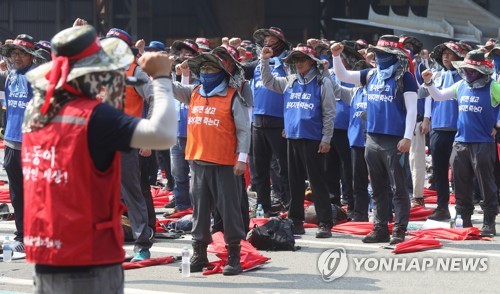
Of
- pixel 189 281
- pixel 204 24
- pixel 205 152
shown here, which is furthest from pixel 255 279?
pixel 204 24

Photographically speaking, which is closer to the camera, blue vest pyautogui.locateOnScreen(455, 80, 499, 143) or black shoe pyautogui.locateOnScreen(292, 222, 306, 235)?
blue vest pyautogui.locateOnScreen(455, 80, 499, 143)

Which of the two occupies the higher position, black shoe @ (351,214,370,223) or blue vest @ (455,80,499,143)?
blue vest @ (455,80,499,143)

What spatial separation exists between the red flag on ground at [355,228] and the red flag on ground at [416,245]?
1025 millimetres

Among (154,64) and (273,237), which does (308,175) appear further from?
(154,64)

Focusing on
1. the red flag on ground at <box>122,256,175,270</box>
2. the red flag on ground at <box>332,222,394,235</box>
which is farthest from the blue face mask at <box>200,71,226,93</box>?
the red flag on ground at <box>332,222,394,235</box>

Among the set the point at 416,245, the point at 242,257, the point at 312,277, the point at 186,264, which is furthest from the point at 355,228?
the point at 186,264

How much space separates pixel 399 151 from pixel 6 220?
511 centimetres

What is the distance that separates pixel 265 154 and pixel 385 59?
117 inches

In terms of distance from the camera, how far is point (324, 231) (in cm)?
1197

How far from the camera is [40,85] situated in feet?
17.3

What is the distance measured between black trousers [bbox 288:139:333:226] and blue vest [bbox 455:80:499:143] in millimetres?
1561

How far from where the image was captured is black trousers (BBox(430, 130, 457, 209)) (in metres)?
13.7

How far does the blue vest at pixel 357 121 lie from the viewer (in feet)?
42.7

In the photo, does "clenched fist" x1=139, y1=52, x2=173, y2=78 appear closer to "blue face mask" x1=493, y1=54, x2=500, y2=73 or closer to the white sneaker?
the white sneaker
